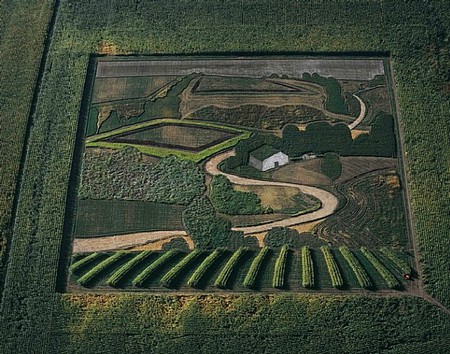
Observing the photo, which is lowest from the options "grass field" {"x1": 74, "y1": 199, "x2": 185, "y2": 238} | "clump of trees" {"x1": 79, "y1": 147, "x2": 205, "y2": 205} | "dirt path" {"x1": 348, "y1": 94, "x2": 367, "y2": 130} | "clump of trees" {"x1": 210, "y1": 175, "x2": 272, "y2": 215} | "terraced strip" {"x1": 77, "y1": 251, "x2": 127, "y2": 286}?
"terraced strip" {"x1": 77, "y1": 251, "x2": 127, "y2": 286}

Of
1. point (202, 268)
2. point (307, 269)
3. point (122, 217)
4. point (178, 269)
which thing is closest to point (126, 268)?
point (178, 269)

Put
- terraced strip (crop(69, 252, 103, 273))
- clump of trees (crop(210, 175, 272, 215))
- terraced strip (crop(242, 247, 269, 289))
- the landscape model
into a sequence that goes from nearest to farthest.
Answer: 1. terraced strip (crop(242, 247, 269, 289))
2. the landscape model
3. terraced strip (crop(69, 252, 103, 273))
4. clump of trees (crop(210, 175, 272, 215))

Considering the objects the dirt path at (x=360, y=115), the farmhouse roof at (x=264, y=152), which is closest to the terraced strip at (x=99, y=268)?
the farmhouse roof at (x=264, y=152)

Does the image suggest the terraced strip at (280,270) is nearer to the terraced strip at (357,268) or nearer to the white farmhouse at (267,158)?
the terraced strip at (357,268)

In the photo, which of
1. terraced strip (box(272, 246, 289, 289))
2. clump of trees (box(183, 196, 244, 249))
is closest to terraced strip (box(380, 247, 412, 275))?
terraced strip (box(272, 246, 289, 289))

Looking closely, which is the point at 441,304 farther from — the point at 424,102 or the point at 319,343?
the point at 424,102

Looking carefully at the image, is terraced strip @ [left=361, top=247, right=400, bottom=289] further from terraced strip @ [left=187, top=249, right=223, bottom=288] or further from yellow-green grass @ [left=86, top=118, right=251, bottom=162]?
yellow-green grass @ [left=86, top=118, right=251, bottom=162]

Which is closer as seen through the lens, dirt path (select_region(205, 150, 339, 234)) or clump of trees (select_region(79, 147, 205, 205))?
dirt path (select_region(205, 150, 339, 234))
